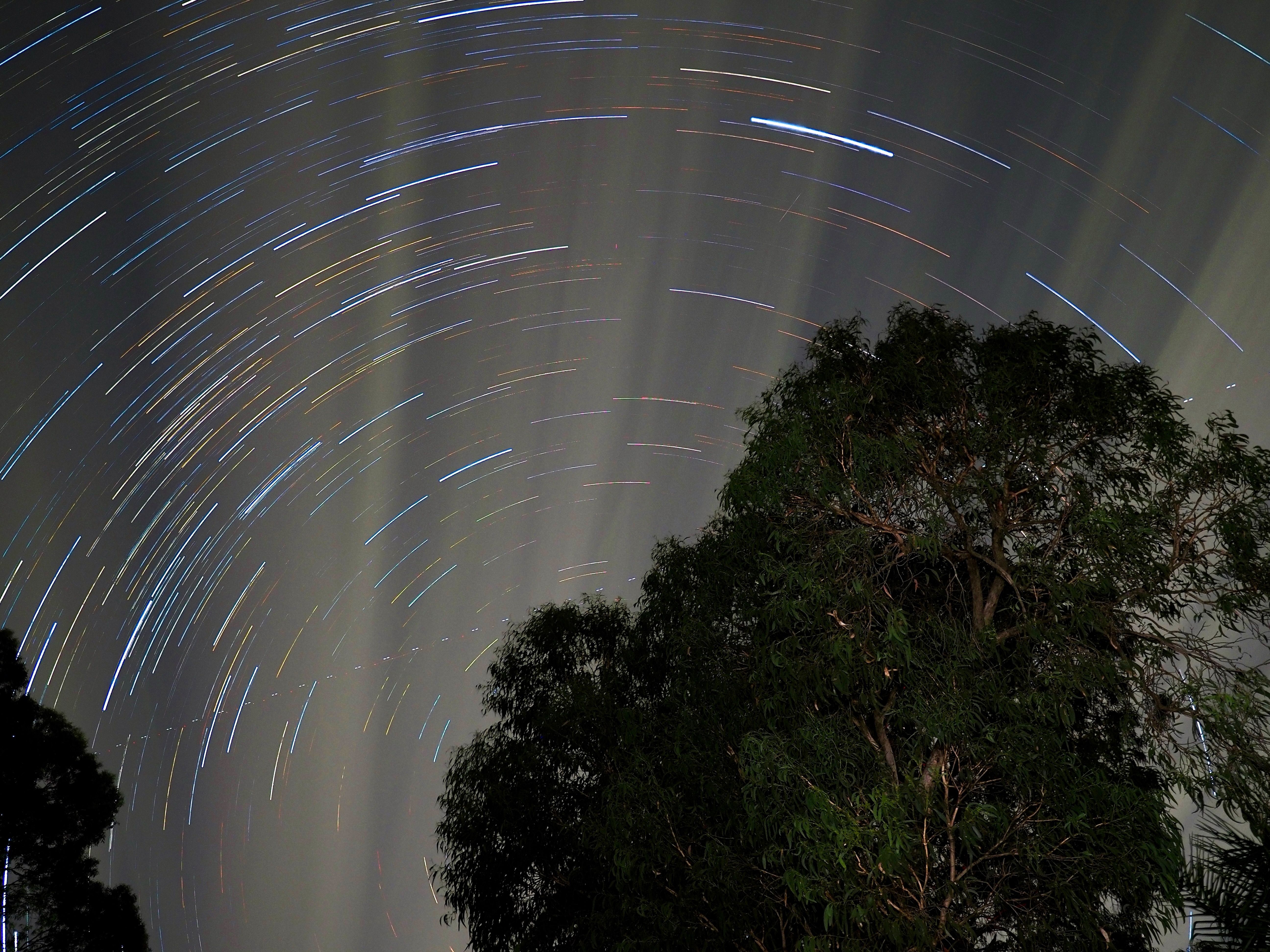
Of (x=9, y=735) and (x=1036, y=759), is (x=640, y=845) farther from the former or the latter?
(x=9, y=735)

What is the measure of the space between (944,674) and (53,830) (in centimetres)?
1585

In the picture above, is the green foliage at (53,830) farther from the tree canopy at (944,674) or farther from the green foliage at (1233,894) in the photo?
the green foliage at (1233,894)

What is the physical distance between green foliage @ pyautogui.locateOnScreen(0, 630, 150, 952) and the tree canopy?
9451mm

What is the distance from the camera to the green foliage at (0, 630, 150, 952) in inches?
626

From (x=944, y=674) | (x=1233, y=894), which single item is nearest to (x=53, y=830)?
(x=944, y=674)

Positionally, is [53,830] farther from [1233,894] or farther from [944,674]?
[1233,894]

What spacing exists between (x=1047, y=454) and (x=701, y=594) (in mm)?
4741

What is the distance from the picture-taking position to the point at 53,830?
53.6 ft

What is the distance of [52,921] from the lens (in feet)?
52.5

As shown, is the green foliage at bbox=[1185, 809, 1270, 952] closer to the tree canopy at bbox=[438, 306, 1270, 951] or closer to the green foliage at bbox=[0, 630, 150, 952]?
the tree canopy at bbox=[438, 306, 1270, 951]

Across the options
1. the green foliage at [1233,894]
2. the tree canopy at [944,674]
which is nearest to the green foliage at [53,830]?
the tree canopy at [944,674]

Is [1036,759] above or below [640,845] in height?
below

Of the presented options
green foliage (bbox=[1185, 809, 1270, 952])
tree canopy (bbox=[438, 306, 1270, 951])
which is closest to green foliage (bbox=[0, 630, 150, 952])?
tree canopy (bbox=[438, 306, 1270, 951])

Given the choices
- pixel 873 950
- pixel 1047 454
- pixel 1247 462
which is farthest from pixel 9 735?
pixel 1247 462
